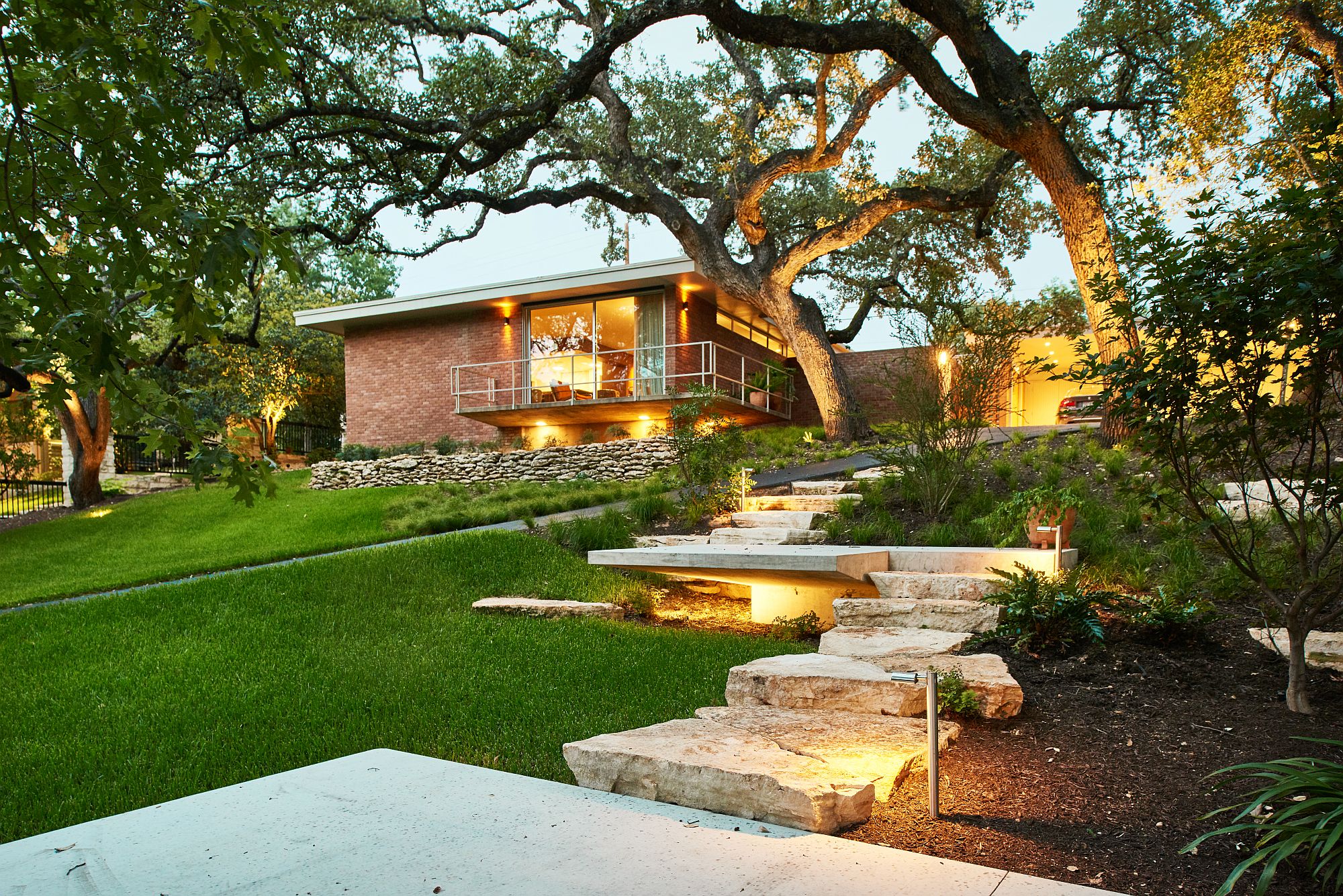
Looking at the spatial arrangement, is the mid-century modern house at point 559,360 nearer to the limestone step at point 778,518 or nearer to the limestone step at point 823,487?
the limestone step at point 823,487

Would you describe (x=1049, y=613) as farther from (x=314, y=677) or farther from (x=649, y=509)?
(x=649, y=509)

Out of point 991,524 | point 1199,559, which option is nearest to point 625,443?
point 991,524

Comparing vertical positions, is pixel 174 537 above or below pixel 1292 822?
below

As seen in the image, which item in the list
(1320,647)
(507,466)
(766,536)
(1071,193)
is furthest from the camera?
(507,466)

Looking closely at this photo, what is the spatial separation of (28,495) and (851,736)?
20.2 meters

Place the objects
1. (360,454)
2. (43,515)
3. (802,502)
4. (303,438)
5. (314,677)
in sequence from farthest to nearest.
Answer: (303,438) < (360,454) < (43,515) < (802,502) < (314,677)

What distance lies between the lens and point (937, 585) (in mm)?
5152

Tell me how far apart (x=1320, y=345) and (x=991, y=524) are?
3711 millimetres

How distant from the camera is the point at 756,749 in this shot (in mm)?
2734

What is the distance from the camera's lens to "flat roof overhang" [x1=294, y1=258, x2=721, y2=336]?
16.3 m

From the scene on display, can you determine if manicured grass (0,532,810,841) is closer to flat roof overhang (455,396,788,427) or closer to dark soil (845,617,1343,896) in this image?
dark soil (845,617,1343,896)

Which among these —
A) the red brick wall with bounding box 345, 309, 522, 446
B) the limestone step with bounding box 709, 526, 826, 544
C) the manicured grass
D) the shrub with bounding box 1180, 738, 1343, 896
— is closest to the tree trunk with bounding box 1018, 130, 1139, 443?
the limestone step with bounding box 709, 526, 826, 544

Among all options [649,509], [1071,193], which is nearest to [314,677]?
[649,509]

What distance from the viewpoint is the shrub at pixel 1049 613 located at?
4113 mm
